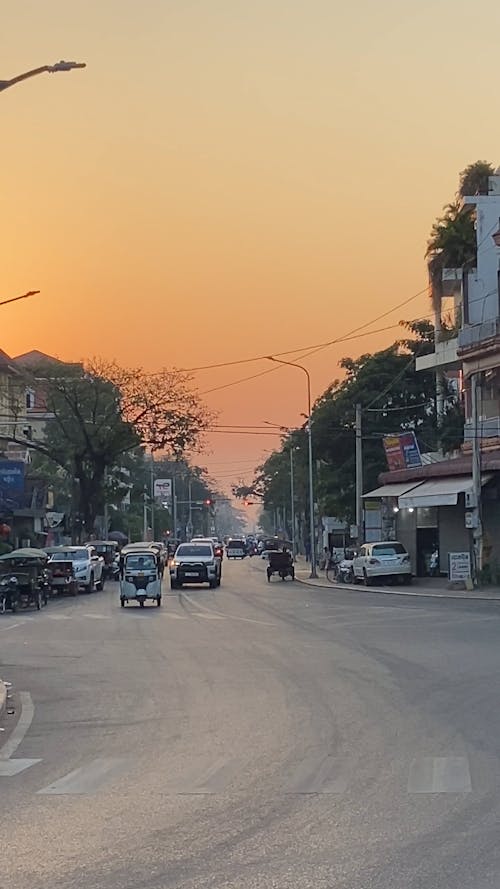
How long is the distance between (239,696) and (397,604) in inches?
880

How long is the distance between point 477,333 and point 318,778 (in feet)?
132

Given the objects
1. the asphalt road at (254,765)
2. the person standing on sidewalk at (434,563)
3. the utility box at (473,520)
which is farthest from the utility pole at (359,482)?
the asphalt road at (254,765)

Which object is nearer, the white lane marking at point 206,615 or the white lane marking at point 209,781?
the white lane marking at point 209,781

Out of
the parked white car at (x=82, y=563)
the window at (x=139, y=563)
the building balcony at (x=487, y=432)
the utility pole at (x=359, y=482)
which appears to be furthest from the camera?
the utility pole at (x=359, y=482)

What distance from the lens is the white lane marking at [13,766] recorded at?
1125 cm

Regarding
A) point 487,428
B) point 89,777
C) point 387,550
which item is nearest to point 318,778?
point 89,777

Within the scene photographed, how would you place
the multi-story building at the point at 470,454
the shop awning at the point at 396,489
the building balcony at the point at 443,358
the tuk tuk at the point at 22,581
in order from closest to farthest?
the tuk tuk at the point at 22,581, the multi-story building at the point at 470,454, the shop awning at the point at 396,489, the building balcony at the point at 443,358

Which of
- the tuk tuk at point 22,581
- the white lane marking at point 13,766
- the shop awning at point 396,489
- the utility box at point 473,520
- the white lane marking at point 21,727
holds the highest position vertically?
the shop awning at point 396,489

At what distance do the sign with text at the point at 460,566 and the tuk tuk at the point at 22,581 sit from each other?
1523cm

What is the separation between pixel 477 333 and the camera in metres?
49.1

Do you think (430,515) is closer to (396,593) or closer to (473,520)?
(473,520)

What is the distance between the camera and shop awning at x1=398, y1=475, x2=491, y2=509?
46.9m

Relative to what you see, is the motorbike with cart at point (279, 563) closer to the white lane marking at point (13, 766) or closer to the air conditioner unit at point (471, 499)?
the air conditioner unit at point (471, 499)

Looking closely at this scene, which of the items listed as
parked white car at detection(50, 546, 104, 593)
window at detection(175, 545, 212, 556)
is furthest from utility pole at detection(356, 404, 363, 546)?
parked white car at detection(50, 546, 104, 593)
